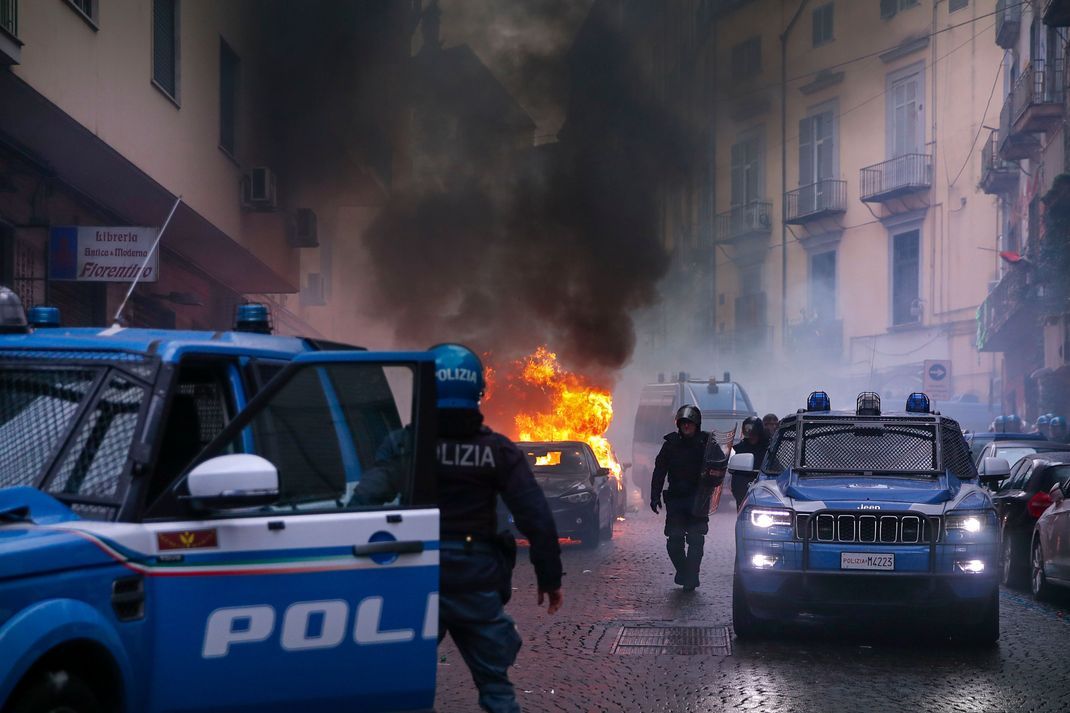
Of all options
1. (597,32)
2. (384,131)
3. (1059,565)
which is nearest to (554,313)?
(384,131)

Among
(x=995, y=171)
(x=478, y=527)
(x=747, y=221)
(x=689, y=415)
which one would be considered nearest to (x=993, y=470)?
(x=689, y=415)

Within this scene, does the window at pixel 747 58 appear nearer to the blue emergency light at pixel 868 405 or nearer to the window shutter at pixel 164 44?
the window shutter at pixel 164 44

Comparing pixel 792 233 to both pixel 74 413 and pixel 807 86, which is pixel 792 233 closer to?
pixel 807 86

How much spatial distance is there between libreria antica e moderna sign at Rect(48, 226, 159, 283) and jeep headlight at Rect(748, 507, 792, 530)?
6.85 m

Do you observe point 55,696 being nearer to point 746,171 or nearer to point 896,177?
point 896,177

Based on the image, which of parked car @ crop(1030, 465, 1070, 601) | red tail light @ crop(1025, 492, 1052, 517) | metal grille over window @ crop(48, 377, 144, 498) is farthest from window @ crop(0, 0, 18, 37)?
red tail light @ crop(1025, 492, 1052, 517)

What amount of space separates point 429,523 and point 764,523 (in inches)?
209

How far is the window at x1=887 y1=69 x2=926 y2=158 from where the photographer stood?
130ft

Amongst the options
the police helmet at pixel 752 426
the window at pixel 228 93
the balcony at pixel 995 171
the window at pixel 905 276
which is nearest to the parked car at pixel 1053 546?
the police helmet at pixel 752 426

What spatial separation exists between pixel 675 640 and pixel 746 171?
40312 mm

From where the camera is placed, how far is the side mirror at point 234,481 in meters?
3.78

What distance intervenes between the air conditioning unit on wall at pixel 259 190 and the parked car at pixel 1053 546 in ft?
40.8

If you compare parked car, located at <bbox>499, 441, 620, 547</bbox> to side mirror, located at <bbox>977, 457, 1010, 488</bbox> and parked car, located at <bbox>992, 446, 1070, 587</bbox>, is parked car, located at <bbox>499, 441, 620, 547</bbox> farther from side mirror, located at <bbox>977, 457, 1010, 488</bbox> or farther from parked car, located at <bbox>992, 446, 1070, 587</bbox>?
side mirror, located at <bbox>977, 457, 1010, 488</bbox>

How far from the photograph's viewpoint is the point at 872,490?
9.41 metres
